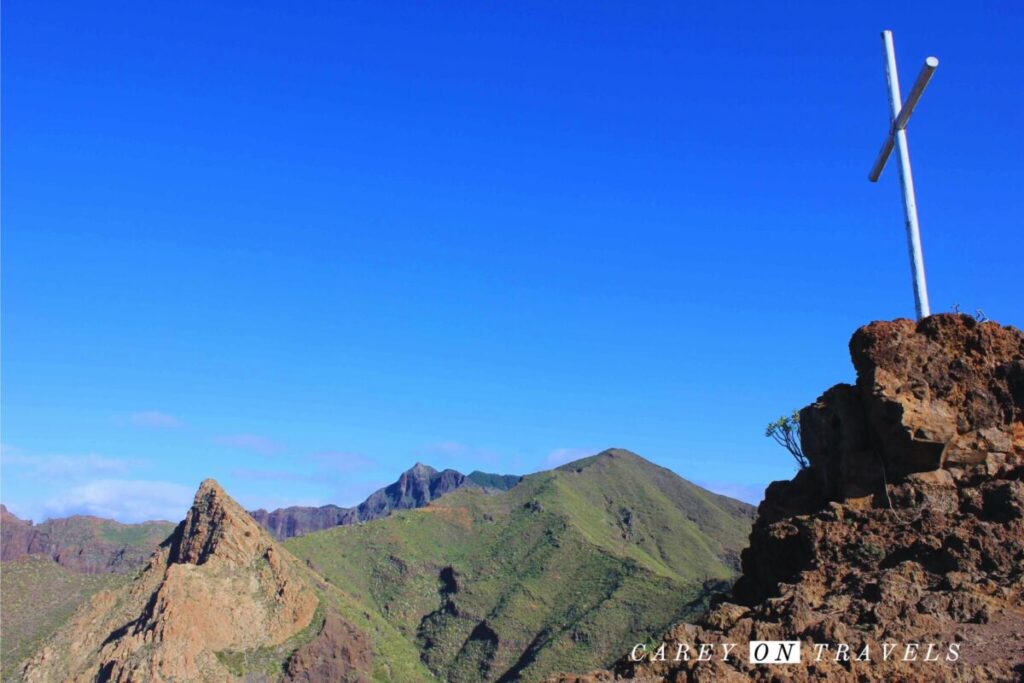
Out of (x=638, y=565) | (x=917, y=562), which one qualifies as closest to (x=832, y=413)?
(x=917, y=562)

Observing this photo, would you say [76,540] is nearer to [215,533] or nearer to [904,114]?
[215,533]

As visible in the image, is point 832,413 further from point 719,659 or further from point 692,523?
point 692,523

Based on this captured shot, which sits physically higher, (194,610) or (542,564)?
(542,564)

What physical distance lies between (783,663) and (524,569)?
110 meters

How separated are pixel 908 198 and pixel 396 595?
105 meters

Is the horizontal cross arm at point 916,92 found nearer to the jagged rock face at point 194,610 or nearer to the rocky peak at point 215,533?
the jagged rock face at point 194,610

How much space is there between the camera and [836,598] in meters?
23.0

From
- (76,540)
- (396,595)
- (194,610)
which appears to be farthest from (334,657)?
(76,540)

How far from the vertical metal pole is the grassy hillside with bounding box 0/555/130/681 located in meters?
79.8

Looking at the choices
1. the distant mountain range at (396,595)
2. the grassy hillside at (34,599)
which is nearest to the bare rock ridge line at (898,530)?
the distant mountain range at (396,595)

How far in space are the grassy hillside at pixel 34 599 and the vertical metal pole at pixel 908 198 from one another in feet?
262

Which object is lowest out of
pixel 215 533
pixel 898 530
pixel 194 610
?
pixel 898 530

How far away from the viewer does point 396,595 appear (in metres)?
127

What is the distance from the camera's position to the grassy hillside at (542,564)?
104 m
